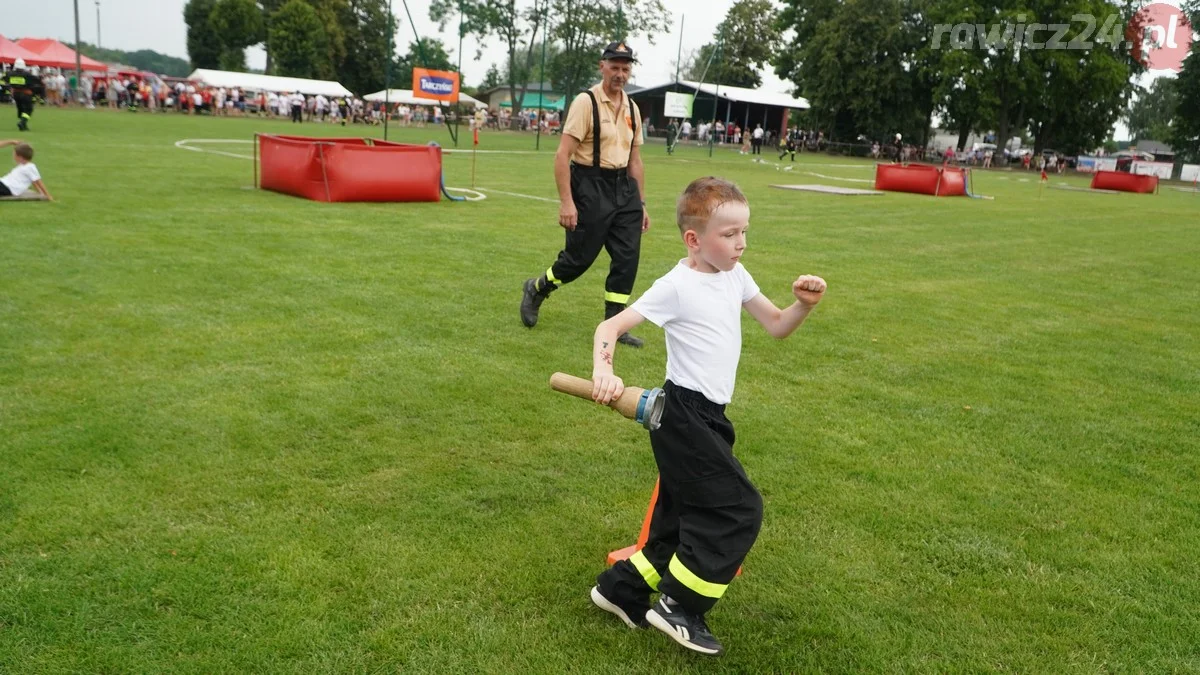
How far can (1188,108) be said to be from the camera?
191 feet

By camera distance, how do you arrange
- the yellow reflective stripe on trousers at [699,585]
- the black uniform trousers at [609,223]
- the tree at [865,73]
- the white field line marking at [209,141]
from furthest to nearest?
the tree at [865,73] < the white field line marking at [209,141] < the black uniform trousers at [609,223] < the yellow reflective stripe on trousers at [699,585]

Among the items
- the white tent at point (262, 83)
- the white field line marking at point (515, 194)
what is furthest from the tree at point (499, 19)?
the white field line marking at point (515, 194)

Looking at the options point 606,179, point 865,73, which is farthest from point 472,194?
point 865,73

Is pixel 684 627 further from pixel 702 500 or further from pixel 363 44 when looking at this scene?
pixel 363 44

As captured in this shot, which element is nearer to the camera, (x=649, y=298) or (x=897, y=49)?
(x=649, y=298)

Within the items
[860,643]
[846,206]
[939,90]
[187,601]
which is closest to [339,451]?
[187,601]

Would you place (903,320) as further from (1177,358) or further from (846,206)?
(846,206)

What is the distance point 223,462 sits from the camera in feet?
14.2

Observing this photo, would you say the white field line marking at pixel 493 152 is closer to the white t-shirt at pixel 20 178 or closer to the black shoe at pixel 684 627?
the white t-shirt at pixel 20 178

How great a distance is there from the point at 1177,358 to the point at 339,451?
680cm

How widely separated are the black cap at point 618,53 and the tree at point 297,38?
77862mm

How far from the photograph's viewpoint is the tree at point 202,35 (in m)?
85.6

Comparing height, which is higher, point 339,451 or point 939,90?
point 939,90

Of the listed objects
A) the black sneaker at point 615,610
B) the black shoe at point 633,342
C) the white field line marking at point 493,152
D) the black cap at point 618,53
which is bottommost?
the black sneaker at point 615,610
